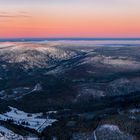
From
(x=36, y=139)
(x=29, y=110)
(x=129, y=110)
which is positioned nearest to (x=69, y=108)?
(x=29, y=110)

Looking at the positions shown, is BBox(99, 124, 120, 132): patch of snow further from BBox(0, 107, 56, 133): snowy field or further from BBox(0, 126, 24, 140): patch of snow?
BBox(0, 107, 56, 133): snowy field

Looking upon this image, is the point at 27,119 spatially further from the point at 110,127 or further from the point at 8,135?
the point at 110,127

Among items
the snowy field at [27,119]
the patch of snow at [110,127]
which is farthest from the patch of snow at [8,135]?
the patch of snow at [110,127]

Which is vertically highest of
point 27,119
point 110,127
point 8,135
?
point 110,127

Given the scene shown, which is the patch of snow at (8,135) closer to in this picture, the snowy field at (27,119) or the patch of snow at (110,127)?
the snowy field at (27,119)

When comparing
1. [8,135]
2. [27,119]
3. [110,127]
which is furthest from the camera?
[27,119]

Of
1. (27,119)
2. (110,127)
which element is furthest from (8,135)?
(27,119)

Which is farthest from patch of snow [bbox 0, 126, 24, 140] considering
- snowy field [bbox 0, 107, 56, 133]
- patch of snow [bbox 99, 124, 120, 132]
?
patch of snow [bbox 99, 124, 120, 132]

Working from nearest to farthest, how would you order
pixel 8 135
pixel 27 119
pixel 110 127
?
pixel 110 127
pixel 8 135
pixel 27 119
